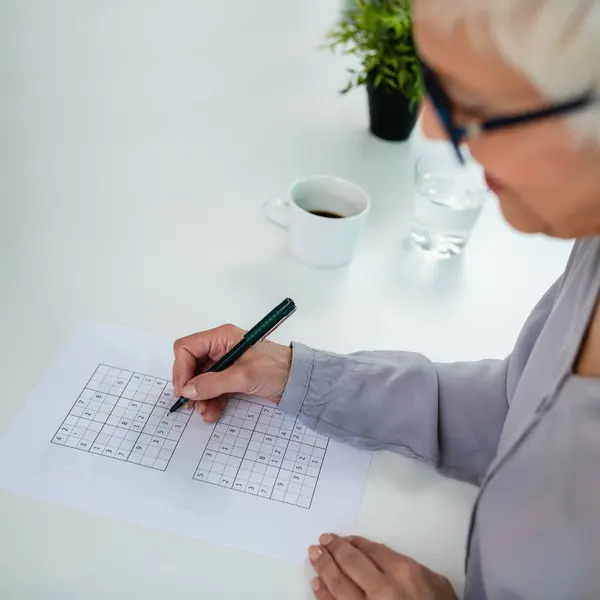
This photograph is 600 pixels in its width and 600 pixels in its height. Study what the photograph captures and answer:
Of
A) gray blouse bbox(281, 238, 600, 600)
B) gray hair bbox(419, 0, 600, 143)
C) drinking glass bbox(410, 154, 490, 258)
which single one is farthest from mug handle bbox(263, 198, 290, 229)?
gray hair bbox(419, 0, 600, 143)

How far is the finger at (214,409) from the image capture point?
0.72m

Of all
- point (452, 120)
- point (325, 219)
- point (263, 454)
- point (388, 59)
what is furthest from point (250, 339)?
point (388, 59)

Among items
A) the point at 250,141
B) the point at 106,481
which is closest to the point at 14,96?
the point at 250,141

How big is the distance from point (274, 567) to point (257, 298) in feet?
1.26

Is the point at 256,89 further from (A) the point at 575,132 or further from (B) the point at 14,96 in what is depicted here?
(A) the point at 575,132

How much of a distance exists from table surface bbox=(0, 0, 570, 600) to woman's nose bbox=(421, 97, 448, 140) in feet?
1.21

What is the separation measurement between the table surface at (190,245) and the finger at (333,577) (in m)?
0.02

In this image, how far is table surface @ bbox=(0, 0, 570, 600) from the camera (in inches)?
24.2

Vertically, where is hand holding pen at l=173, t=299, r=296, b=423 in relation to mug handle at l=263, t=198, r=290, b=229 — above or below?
above

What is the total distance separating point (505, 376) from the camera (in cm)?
76

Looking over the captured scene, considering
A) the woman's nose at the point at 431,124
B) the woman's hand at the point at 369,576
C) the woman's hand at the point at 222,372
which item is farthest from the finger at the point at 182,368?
the woman's nose at the point at 431,124

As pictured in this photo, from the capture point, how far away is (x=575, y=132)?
43 cm

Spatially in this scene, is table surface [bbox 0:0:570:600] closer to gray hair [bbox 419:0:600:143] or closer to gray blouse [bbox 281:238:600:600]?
gray blouse [bbox 281:238:600:600]

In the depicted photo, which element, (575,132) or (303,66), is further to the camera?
(303,66)
